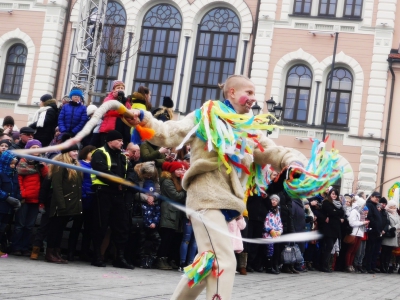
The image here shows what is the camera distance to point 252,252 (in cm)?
1452

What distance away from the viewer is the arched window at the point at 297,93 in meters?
33.0

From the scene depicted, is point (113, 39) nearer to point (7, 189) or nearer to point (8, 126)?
point (8, 126)

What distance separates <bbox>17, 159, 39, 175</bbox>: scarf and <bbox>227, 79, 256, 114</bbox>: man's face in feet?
20.4

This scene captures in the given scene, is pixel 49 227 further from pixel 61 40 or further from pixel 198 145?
pixel 61 40

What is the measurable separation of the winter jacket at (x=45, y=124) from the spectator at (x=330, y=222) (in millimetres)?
6446

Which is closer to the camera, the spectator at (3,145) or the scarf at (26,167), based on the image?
the spectator at (3,145)

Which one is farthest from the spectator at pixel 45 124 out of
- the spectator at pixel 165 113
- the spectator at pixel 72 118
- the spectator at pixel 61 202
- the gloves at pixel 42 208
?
the spectator at pixel 61 202

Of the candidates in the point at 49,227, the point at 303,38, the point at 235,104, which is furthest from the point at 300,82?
the point at 235,104

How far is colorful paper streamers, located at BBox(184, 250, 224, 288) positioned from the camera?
5.63m

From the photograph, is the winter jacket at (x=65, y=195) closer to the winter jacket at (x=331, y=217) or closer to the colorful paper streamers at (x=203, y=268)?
the colorful paper streamers at (x=203, y=268)

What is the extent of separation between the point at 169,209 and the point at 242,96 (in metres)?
6.61

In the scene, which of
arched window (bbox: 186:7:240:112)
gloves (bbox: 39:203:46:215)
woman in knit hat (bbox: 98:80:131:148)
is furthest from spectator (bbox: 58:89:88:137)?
arched window (bbox: 186:7:240:112)

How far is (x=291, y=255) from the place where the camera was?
1526cm

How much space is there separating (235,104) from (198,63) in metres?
29.0
